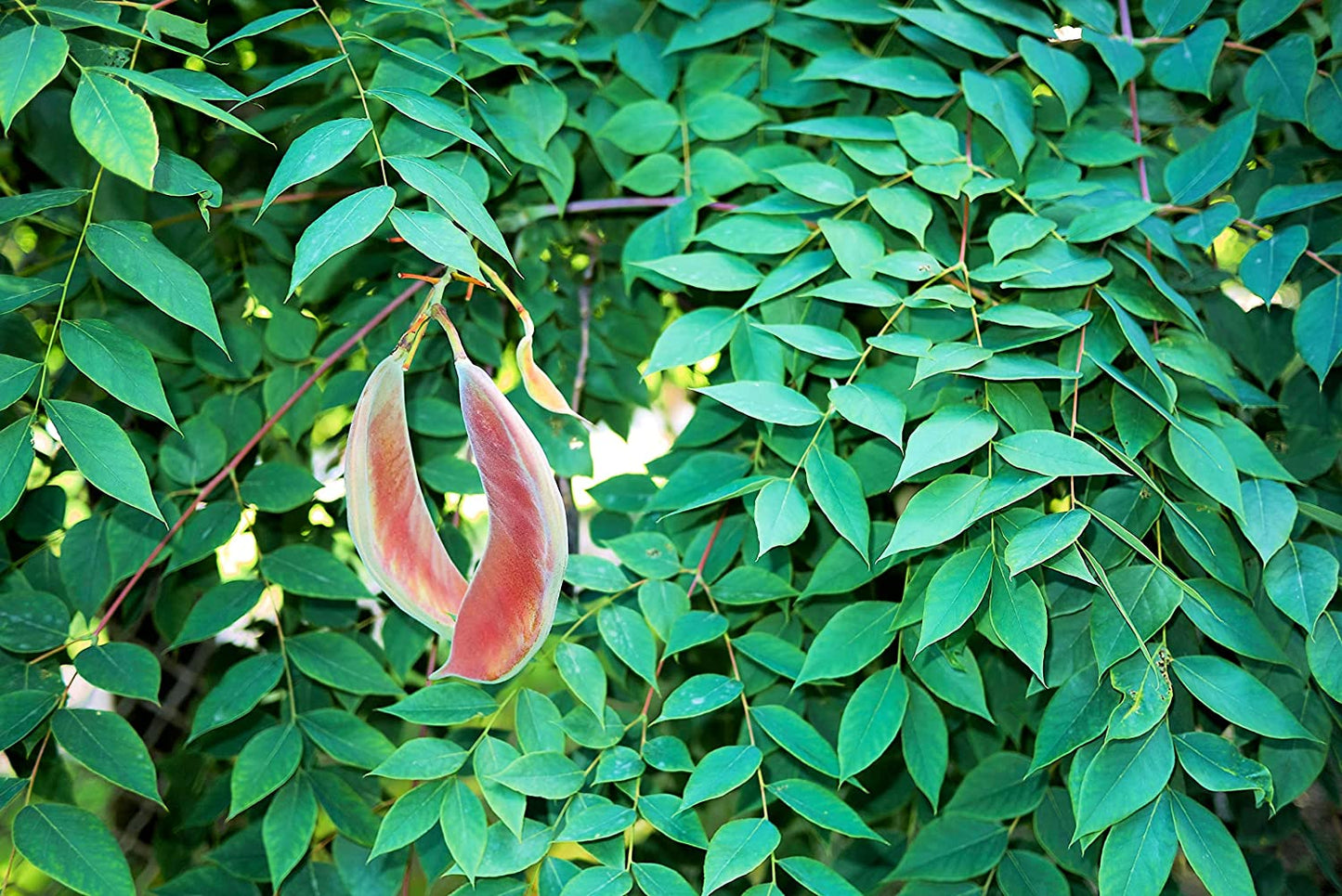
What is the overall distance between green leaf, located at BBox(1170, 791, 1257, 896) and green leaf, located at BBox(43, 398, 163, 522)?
694 millimetres

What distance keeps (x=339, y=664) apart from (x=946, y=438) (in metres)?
0.51

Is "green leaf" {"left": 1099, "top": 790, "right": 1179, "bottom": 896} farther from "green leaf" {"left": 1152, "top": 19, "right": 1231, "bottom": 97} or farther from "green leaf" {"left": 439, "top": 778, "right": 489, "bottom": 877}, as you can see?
"green leaf" {"left": 1152, "top": 19, "right": 1231, "bottom": 97}

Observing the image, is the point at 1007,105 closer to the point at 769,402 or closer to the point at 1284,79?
the point at 1284,79

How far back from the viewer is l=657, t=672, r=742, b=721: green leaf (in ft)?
2.47

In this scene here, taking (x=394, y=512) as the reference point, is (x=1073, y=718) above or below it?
below

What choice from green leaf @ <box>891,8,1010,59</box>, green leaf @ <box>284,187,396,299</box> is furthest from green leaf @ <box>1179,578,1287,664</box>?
green leaf @ <box>284,187,396,299</box>

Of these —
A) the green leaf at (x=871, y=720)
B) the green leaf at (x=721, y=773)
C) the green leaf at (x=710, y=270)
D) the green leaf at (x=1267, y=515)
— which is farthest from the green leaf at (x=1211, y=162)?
the green leaf at (x=721, y=773)

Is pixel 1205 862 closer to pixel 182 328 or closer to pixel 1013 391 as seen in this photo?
pixel 1013 391

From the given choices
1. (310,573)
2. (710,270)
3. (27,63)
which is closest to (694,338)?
(710,270)

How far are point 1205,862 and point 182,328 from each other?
0.92 metres

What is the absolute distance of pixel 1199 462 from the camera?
726mm

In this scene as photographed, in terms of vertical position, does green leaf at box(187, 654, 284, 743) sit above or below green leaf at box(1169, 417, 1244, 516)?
below

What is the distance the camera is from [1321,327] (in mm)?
787

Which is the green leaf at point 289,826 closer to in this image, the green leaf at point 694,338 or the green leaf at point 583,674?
the green leaf at point 583,674
